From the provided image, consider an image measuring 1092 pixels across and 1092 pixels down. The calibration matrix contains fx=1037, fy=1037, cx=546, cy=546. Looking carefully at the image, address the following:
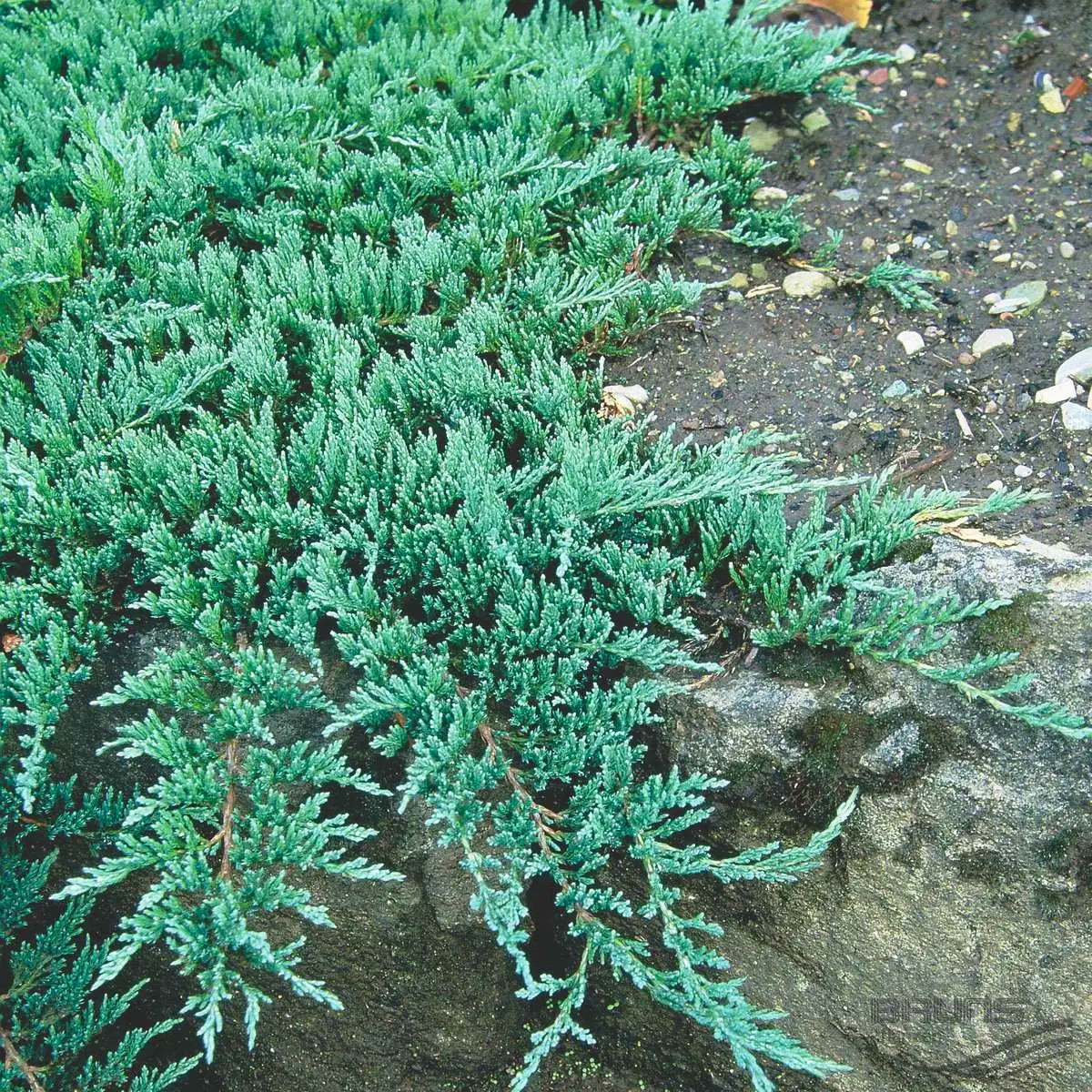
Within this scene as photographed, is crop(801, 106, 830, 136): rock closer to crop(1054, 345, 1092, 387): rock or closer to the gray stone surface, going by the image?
crop(1054, 345, 1092, 387): rock

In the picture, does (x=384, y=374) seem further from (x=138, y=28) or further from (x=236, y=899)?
(x=138, y=28)

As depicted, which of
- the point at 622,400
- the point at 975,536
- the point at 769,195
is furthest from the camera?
the point at 769,195

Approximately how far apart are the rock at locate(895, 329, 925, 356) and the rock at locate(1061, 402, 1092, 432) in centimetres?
46

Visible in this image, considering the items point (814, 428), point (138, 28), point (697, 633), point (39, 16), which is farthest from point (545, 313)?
point (39, 16)

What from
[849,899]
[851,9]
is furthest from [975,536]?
[851,9]

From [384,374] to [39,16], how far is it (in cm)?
238

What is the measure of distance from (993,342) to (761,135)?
135 cm

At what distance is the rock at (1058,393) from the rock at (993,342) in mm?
215

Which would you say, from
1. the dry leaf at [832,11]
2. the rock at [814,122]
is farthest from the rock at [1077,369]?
the dry leaf at [832,11]

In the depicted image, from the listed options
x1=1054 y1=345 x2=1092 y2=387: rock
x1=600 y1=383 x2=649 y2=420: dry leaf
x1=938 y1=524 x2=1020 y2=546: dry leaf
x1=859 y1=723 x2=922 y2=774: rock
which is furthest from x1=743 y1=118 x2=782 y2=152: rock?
x1=859 y1=723 x2=922 y2=774: rock

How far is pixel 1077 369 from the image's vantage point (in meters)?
3.07

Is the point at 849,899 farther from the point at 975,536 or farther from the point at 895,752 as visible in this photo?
the point at 975,536

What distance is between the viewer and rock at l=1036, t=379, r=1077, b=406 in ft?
10.00

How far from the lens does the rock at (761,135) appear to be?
3.95 m
